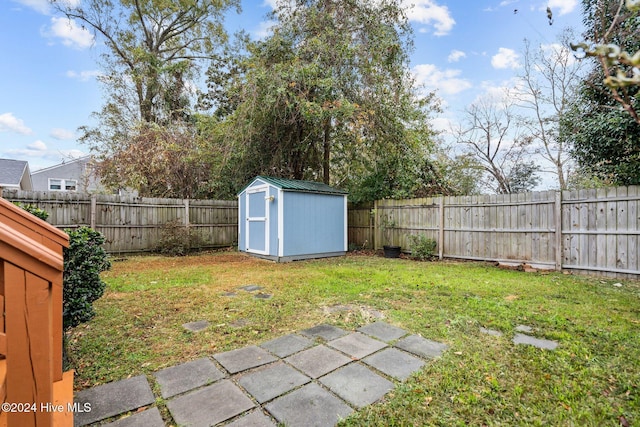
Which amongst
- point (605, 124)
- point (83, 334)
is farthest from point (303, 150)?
point (83, 334)

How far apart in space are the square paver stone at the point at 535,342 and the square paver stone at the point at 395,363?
1023 mm

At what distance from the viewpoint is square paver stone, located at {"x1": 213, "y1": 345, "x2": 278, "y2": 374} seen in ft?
6.88

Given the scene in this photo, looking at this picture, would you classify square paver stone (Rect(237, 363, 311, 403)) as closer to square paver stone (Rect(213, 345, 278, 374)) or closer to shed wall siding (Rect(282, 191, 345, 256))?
square paver stone (Rect(213, 345, 278, 374))

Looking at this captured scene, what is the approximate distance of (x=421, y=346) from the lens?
2.43 m

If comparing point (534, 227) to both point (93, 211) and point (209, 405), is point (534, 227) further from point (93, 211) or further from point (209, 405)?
point (93, 211)

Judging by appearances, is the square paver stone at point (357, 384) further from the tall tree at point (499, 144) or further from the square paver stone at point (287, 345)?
the tall tree at point (499, 144)

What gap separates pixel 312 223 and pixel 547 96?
10.1 meters

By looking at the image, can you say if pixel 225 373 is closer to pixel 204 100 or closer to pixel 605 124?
pixel 605 124

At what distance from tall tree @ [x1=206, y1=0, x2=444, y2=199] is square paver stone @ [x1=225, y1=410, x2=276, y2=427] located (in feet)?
21.5

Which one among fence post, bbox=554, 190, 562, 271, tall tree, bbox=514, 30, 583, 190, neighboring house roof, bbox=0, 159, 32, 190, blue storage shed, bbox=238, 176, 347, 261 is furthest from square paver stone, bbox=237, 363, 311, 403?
neighboring house roof, bbox=0, 159, 32, 190

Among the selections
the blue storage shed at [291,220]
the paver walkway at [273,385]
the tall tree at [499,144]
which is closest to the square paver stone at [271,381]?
the paver walkway at [273,385]

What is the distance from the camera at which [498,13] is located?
7.48 meters

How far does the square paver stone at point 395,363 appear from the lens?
6.65 ft

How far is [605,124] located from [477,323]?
187 inches
